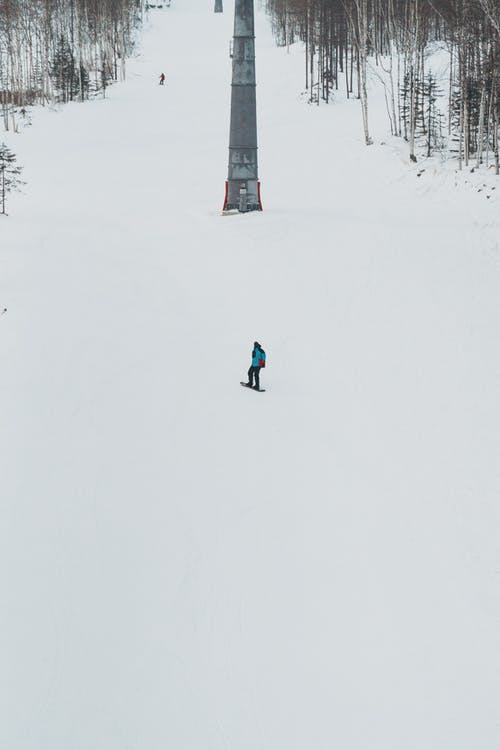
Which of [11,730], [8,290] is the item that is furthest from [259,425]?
[8,290]

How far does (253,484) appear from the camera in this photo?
11.1 meters

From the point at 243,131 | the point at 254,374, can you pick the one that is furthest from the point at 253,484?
the point at 243,131

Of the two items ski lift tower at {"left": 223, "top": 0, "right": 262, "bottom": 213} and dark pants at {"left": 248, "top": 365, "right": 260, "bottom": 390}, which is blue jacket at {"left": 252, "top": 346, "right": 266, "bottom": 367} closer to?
dark pants at {"left": 248, "top": 365, "right": 260, "bottom": 390}

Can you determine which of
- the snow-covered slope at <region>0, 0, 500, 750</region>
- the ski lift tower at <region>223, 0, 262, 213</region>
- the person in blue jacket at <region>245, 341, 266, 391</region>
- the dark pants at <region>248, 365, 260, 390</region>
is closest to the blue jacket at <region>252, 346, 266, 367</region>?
the person in blue jacket at <region>245, 341, 266, 391</region>

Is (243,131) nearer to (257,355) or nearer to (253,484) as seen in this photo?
(257,355)

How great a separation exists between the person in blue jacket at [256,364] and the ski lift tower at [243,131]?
42.2 ft

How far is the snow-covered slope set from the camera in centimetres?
759

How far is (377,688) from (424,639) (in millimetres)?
884

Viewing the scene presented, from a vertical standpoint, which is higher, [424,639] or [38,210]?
[38,210]

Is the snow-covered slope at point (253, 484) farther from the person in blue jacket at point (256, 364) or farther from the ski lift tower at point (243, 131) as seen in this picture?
the ski lift tower at point (243, 131)

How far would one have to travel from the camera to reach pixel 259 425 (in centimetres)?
1288

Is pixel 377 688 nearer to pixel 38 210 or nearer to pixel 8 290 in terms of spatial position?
pixel 8 290

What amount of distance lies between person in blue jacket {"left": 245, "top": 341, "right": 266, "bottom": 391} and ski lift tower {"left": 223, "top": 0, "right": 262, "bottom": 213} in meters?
→ 12.9

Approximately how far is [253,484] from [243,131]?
57.7 ft
